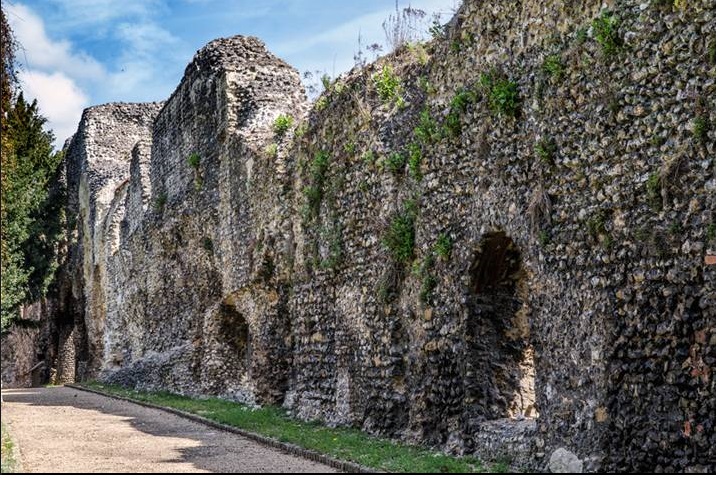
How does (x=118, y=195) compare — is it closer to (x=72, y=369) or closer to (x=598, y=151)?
(x=72, y=369)

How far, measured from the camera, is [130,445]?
44.5 feet

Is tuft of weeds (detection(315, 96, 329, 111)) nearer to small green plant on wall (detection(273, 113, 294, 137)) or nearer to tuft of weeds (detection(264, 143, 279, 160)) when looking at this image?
tuft of weeds (detection(264, 143, 279, 160))

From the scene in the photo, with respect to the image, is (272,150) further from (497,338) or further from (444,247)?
(497,338)

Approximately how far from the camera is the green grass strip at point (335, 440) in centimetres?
1070

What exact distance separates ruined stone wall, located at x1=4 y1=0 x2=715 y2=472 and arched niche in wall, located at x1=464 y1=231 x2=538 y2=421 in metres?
0.03

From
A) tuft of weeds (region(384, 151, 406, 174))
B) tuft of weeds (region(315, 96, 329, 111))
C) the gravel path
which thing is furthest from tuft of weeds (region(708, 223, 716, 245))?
tuft of weeds (region(315, 96, 329, 111))

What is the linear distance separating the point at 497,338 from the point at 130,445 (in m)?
5.17

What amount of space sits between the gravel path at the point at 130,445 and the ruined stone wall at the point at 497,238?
5.98 ft

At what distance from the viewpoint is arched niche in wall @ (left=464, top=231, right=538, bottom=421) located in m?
11.8

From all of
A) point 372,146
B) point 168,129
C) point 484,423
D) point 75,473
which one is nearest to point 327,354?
point 372,146

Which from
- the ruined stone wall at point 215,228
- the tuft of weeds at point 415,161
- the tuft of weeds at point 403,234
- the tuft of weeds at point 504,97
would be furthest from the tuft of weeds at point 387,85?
the ruined stone wall at point 215,228

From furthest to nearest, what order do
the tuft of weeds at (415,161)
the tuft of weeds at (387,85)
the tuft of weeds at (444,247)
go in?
the tuft of weeds at (387,85) → the tuft of weeds at (415,161) → the tuft of weeds at (444,247)

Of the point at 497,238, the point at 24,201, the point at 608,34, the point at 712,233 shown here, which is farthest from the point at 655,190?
the point at 24,201

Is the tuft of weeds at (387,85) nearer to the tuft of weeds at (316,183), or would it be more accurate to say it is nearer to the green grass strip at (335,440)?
the tuft of weeds at (316,183)
